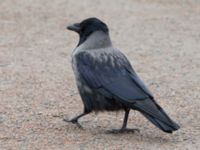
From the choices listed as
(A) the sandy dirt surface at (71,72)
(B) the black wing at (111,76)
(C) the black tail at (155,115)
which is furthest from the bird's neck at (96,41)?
(C) the black tail at (155,115)

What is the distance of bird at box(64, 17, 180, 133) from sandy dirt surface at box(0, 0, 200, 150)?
0.83 feet

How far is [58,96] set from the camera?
843 cm

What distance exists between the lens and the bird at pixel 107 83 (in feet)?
22.3

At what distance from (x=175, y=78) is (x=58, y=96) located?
1.85 meters

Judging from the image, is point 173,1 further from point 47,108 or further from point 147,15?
point 47,108

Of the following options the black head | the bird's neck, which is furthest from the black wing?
the black head

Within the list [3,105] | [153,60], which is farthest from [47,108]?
[153,60]

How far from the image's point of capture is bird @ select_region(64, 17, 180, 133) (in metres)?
6.79

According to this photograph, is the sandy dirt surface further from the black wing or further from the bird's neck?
the bird's neck

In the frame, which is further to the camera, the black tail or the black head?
the black head

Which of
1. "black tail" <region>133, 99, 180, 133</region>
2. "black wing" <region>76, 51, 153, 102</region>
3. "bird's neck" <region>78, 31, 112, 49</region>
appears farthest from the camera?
"bird's neck" <region>78, 31, 112, 49</region>

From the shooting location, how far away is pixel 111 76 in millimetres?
7078

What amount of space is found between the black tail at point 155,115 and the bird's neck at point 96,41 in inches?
35.9

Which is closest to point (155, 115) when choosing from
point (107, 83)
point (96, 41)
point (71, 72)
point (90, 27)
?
point (107, 83)
